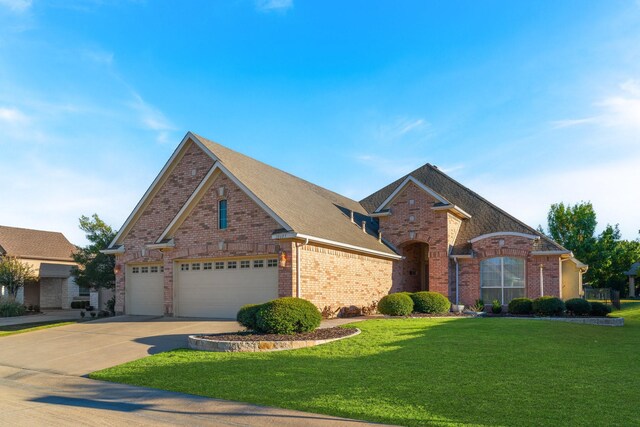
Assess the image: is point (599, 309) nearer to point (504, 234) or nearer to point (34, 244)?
point (504, 234)

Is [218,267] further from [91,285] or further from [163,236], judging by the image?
[91,285]

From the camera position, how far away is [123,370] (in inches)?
429

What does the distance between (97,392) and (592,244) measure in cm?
4489

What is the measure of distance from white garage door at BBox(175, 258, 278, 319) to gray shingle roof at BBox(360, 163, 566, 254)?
1195cm

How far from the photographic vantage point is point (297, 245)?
60.2ft

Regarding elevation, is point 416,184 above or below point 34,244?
above

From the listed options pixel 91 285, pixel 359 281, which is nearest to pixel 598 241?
pixel 359 281

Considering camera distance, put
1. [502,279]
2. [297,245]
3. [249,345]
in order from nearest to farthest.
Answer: [249,345] → [297,245] → [502,279]

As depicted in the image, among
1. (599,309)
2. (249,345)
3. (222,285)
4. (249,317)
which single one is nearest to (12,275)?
(222,285)

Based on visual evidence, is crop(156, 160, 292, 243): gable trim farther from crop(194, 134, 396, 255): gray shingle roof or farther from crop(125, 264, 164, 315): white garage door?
crop(125, 264, 164, 315): white garage door

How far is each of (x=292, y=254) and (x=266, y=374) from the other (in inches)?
336

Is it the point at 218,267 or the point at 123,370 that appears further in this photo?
the point at 218,267

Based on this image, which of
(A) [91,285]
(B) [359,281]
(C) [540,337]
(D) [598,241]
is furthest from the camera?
(D) [598,241]

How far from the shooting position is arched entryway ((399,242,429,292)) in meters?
28.4
